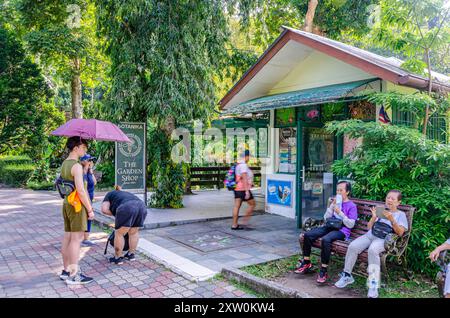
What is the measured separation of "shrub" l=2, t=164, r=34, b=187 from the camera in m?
17.7

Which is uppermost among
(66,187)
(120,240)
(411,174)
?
(411,174)

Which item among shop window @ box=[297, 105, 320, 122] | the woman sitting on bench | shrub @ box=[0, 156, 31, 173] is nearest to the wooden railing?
shop window @ box=[297, 105, 320, 122]

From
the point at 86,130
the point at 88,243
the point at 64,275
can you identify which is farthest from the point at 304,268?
the point at 88,243

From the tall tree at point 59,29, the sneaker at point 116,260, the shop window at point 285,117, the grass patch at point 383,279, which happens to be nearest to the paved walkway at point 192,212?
the sneaker at point 116,260

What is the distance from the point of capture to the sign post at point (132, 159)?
9180mm

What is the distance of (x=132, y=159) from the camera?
9398 millimetres

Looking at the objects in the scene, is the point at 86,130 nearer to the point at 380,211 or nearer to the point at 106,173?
the point at 380,211

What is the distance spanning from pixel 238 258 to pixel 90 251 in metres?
2.64

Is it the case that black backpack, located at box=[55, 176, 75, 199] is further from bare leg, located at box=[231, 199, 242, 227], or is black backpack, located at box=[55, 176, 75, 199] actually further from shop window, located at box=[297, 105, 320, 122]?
shop window, located at box=[297, 105, 320, 122]

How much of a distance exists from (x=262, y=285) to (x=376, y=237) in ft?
5.11

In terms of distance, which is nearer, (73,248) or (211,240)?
(73,248)

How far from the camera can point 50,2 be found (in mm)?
15406
